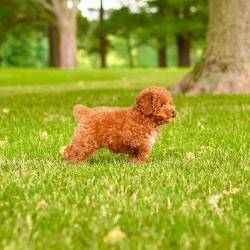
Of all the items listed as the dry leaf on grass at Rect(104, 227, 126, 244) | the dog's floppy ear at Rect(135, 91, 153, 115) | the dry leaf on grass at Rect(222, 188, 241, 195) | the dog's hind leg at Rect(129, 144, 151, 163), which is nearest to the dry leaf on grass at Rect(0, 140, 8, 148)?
the dog's hind leg at Rect(129, 144, 151, 163)

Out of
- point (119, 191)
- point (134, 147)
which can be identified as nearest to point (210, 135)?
point (134, 147)

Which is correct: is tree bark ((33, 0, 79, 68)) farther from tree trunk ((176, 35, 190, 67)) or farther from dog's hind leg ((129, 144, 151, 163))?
dog's hind leg ((129, 144, 151, 163))

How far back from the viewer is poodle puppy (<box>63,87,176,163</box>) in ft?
20.0

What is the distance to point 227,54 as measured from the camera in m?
15.8

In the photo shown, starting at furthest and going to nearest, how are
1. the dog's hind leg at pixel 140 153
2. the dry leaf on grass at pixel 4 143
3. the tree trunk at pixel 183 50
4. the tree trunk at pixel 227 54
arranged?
the tree trunk at pixel 183 50, the tree trunk at pixel 227 54, the dry leaf on grass at pixel 4 143, the dog's hind leg at pixel 140 153

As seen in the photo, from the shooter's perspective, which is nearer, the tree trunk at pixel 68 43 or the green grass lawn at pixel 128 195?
the green grass lawn at pixel 128 195

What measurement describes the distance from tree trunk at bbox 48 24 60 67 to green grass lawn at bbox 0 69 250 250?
37.2m

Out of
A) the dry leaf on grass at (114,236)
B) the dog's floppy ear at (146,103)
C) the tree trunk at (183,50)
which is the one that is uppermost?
the tree trunk at (183,50)

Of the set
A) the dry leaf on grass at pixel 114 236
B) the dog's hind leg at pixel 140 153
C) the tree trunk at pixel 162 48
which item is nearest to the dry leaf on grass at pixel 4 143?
the dog's hind leg at pixel 140 153

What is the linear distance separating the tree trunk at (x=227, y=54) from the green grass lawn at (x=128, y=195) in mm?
6927

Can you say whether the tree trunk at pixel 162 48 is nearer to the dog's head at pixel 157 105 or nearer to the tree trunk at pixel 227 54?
the tree trunk at pixel 227 54

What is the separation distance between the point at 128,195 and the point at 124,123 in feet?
4.29

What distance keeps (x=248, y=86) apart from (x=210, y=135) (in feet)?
24.1

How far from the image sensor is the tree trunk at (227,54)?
15594 millimetres
